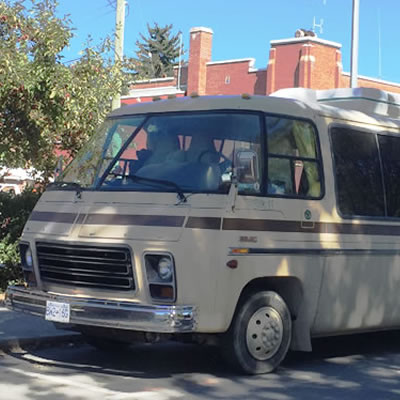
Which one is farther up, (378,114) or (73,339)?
(378,114)

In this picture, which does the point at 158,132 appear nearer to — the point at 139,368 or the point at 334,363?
the point at 139,368

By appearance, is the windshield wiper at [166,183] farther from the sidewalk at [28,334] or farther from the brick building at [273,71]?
the brick building at [273,71]

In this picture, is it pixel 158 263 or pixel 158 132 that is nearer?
pixel 158 263

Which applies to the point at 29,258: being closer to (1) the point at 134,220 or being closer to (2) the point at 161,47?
(1) the point at 134,220

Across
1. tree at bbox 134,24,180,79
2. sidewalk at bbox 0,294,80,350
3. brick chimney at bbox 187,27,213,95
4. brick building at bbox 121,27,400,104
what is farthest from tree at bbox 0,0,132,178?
tree at bbox 134,24,180,79

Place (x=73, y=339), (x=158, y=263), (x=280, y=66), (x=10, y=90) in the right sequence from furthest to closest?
(x=280, y=66) → (x=10, y=90) → (x=73, y=339) → (x=158, y=263)

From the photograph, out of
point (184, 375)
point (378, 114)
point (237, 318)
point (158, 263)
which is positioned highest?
point (378, 114)

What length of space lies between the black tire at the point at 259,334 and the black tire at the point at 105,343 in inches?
76.2

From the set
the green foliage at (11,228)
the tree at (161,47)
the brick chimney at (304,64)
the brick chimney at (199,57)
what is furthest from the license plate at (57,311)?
the tree at (161,47)

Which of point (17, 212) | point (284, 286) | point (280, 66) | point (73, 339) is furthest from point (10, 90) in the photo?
point (280, 66)

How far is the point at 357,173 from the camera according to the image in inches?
355

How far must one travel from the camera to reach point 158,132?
845cm

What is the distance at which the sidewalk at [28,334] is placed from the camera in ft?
30.3

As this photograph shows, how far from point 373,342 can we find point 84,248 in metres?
4.85
